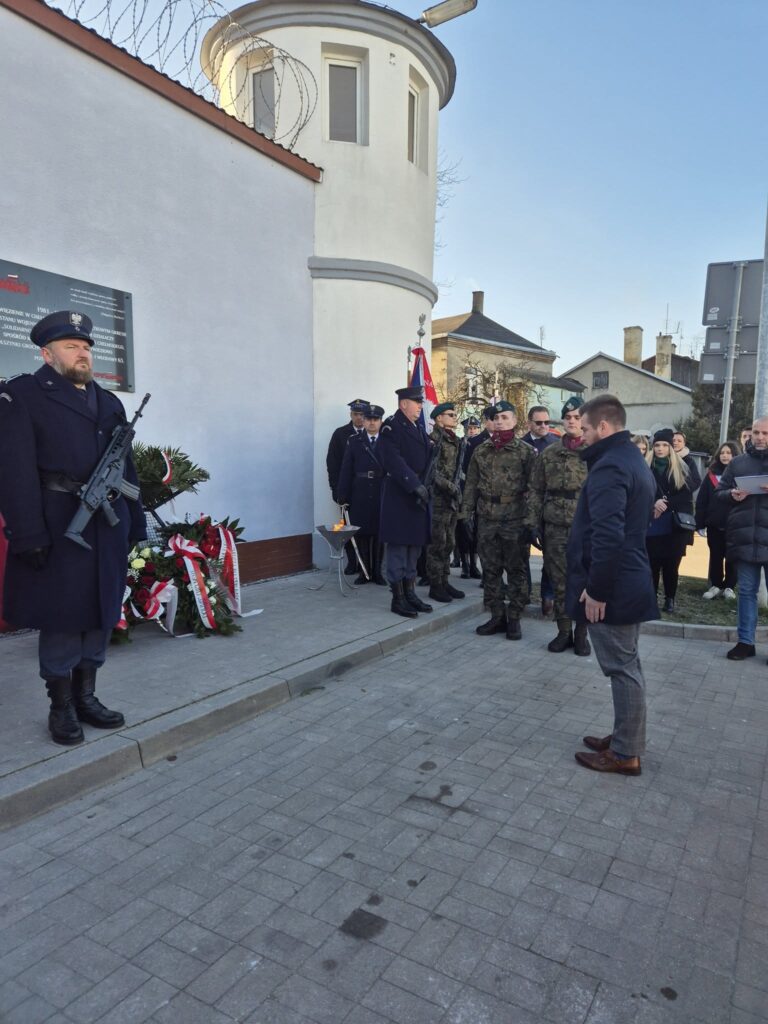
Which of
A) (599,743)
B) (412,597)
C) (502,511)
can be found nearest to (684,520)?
(502,511)

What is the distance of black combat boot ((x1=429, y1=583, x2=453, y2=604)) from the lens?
7.41 meters

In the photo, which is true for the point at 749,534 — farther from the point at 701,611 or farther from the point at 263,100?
→ the point at 263,100

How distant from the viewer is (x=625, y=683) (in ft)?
12.3

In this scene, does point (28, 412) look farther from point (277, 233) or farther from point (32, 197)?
point (277, 233)

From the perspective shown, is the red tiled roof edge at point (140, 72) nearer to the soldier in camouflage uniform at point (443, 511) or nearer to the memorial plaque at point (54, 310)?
the memorial plaque at point (54, 310)

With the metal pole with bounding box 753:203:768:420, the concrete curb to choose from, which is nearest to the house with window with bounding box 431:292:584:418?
the metal pole with bounding box 753:203:768:420

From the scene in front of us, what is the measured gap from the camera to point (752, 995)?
7.44 feet

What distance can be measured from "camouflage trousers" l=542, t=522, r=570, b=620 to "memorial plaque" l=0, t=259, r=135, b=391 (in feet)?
13.4

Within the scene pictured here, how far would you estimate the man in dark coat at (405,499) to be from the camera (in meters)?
6.70

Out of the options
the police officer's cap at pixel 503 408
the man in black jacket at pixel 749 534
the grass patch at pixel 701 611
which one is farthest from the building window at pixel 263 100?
the grass patch at pixel 701 611

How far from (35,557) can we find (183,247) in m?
4.44

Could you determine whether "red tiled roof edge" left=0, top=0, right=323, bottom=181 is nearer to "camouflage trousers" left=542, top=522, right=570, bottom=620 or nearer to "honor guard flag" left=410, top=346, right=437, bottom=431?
"honor guard flag" left=410, top=346, right=437, bottom=431

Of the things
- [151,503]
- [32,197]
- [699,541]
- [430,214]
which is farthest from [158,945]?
[699,541]

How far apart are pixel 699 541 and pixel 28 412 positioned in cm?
1676
